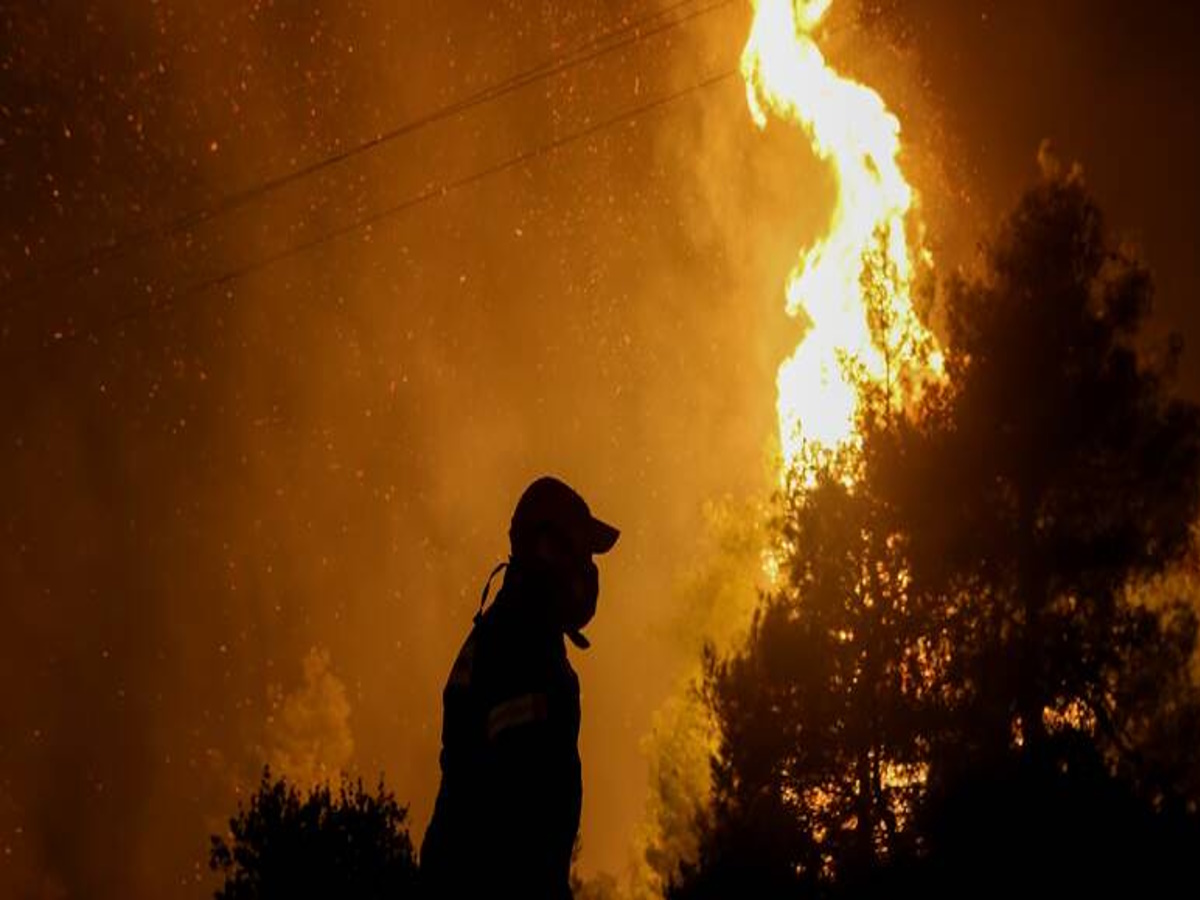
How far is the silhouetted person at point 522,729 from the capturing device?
11.8 ft

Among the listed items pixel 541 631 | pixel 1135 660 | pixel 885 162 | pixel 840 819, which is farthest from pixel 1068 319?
pixel 541 631

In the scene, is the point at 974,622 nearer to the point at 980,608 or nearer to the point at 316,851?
the point at 980,608

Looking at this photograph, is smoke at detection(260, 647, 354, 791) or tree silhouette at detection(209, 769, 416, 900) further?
smoke at detection(260, 647, 354, 791)

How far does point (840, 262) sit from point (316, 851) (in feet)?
61.2

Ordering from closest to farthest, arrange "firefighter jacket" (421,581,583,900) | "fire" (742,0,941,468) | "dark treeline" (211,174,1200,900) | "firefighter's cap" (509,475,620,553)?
"firefighter jacket" (421,581,583,900), "firefighter's cap" (509,475,620,553), "dark treeline" (211,174,1200,900), "fire" (742,0,941,468)

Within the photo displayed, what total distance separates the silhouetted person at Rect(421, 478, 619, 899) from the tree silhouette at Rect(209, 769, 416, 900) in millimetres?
11437

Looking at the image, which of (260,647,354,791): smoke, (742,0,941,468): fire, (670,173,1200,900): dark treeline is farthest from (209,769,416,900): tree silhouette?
(260,647,354,791): smoke

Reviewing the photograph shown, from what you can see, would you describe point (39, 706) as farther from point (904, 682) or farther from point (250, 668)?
point (904, 682)

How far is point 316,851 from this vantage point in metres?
15.5

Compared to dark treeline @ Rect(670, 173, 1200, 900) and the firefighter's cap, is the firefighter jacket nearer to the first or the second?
the firefighter's cap

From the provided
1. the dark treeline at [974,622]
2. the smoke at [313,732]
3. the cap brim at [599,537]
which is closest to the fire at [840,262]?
the dark treeline at [974,622]

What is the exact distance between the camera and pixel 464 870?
11.9 feet

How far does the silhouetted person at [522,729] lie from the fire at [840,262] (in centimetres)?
1737

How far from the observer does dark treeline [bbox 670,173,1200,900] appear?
Result: 17906 millimetres
